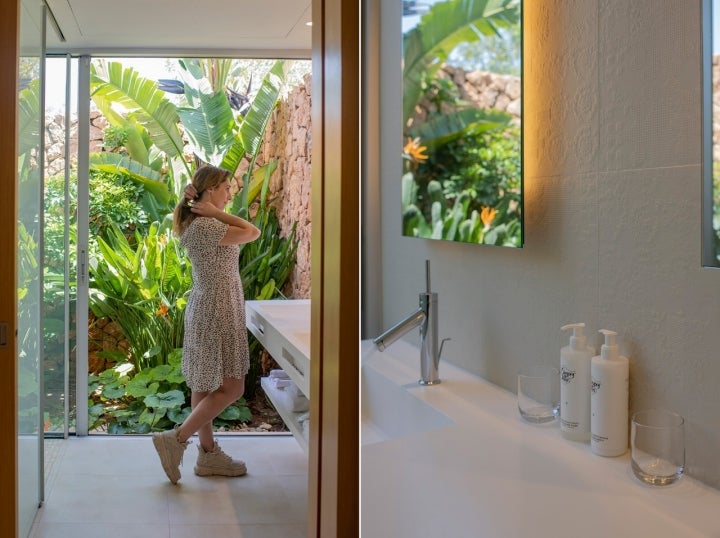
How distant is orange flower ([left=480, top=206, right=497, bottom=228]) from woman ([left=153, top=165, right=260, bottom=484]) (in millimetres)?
2600

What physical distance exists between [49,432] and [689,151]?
3743mm

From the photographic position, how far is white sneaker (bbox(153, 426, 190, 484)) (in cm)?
311

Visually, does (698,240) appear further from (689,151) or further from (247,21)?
(247,21)

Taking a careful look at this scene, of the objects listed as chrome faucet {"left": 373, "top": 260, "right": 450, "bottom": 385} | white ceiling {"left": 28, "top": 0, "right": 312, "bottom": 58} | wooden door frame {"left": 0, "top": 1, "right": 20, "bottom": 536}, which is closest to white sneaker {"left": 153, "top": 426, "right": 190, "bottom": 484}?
wooden door frame {"left": 0, "top": 1, "right": 20, "bottom": 536}

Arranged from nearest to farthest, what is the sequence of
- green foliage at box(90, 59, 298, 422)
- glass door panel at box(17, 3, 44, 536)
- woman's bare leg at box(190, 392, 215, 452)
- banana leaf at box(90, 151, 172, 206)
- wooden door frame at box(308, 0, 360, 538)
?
wooden door frame at box(308, 0, 360, 538), glass door panel at box(17, 3, 44, 536), woman's bare leg at box(190, 392, 215, 452), green foliage at box(90, 59, 298, 422), banana leaf at box(90, 151, 172, 206)

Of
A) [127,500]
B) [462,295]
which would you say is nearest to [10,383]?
[127,500]

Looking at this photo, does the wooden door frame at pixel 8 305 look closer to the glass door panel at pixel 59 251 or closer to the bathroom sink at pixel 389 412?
the glass door panel at pixel 59 251

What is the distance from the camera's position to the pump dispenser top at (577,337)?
45 centimetres

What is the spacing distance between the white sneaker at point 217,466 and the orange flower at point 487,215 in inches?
113

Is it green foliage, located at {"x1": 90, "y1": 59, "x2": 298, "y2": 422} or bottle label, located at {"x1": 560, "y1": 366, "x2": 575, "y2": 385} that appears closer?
bottle label, located at {"x1": 560, "y1": 366, "x2": 575, "y2": 385}

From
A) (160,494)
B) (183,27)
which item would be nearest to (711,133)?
(160,494)

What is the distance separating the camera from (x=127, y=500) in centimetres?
298

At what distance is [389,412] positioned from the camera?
30.5 inches

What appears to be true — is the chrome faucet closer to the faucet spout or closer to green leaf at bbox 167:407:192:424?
the faucet spout
